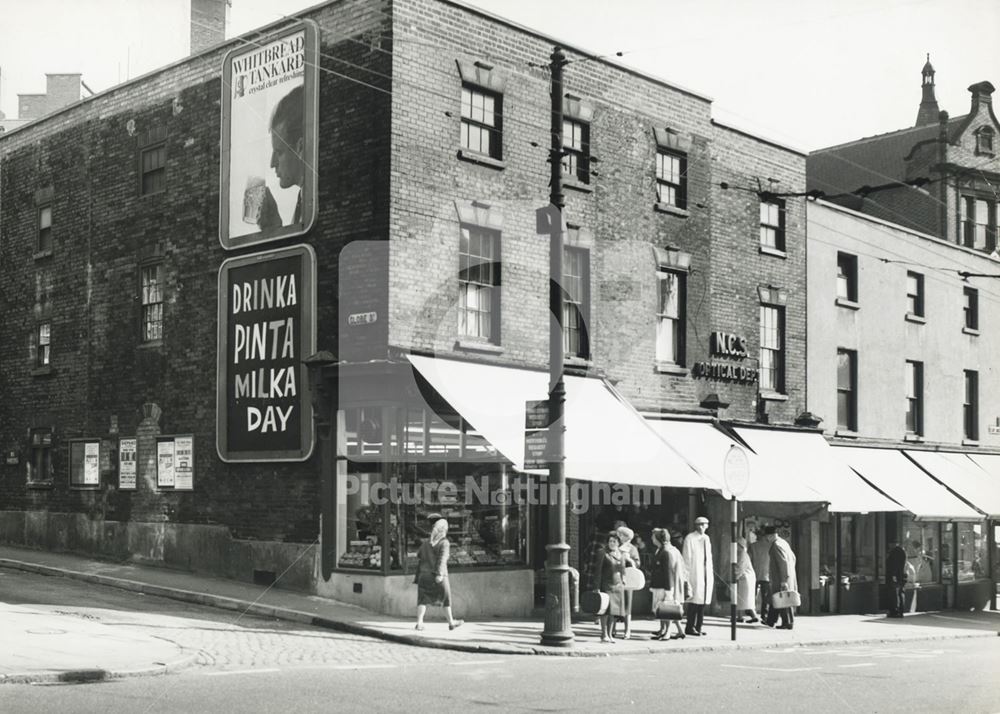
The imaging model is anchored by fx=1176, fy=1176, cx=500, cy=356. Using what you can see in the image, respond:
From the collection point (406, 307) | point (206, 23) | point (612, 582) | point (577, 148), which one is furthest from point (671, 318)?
point (206, 23)

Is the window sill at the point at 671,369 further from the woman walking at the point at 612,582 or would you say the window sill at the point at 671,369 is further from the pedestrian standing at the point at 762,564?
the woman walking at the point at 612,582

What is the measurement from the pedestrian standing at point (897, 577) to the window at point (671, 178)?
9.18m

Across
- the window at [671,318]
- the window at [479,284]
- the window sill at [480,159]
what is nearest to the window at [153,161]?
the window sill at [480,159]

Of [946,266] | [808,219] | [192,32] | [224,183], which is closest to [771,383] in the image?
[808,219]

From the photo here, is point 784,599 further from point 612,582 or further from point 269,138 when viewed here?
point 269,138

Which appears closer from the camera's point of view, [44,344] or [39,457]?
[39,457]

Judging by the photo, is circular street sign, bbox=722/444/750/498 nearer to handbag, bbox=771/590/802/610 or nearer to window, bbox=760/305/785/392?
handbag, bbox=771/590/802/610

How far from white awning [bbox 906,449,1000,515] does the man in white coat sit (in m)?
12.0

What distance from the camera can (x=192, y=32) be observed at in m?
26.2

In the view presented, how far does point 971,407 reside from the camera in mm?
33094

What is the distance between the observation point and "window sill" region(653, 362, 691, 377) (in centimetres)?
2370

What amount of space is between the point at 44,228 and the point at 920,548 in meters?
22.4

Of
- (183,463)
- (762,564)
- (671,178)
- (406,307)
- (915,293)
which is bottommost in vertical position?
(762,564)

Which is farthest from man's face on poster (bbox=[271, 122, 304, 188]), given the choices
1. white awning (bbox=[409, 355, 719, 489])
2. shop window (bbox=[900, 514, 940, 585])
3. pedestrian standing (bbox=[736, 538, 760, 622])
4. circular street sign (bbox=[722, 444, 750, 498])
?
shop window (bbox=[900, 514, 940, 585])
